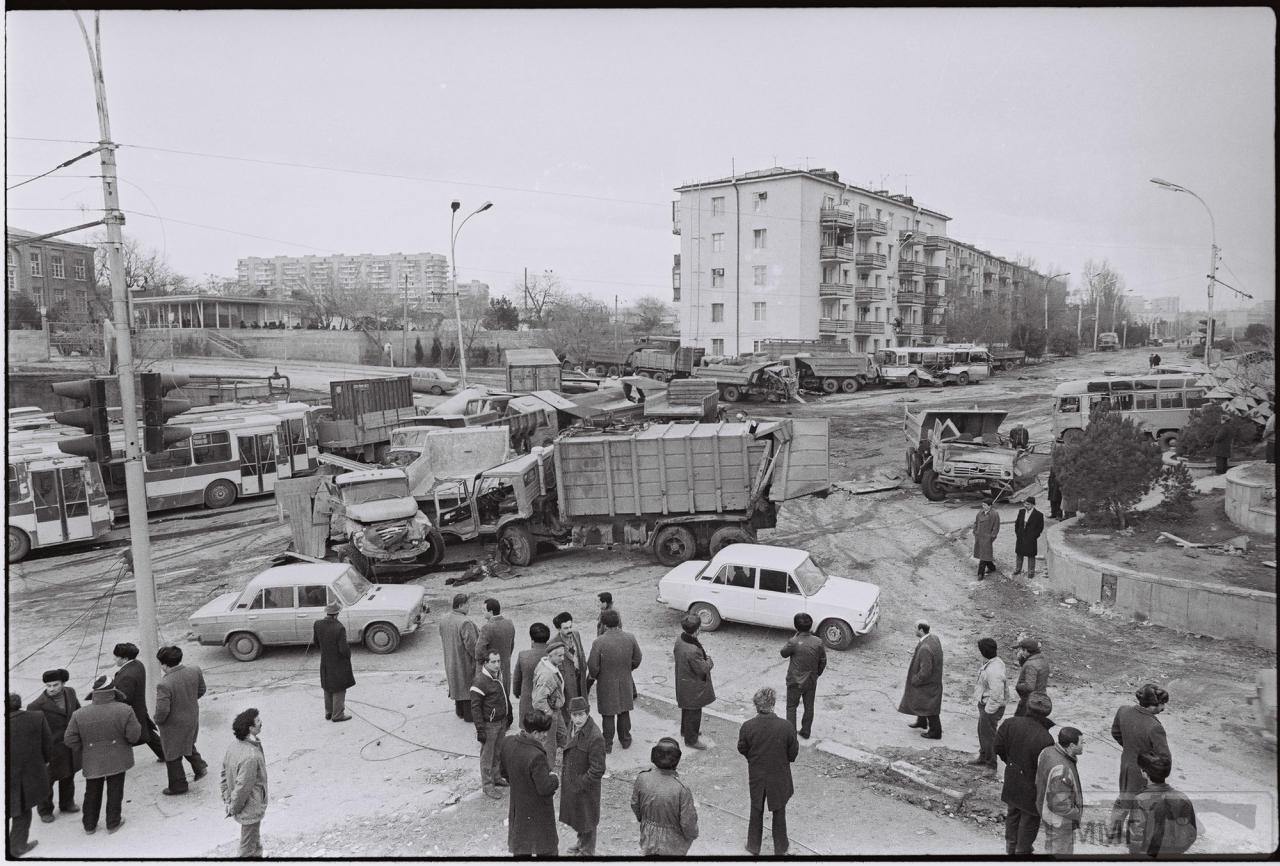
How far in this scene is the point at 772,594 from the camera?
35.7 ft

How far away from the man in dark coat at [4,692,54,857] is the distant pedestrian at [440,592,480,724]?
3296 mm

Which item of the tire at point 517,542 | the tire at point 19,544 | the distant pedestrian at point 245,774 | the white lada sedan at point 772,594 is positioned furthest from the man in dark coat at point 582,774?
the tire at point 19,544

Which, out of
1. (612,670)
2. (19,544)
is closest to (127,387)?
(612,670)

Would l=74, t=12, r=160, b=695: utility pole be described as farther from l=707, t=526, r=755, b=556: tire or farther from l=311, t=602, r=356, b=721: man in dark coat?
l=707, t=526, r=755, b=556: tire

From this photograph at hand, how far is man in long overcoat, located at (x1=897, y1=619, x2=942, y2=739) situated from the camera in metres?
7.98

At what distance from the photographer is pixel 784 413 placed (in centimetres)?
3191

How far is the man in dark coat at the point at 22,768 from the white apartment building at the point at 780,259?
45.8 m

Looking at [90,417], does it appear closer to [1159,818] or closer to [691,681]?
[691,681]

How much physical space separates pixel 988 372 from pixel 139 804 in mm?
42652

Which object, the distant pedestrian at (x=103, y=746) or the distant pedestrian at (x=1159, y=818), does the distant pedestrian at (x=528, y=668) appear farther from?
the distant pedestrian at (x=1159, y=818)

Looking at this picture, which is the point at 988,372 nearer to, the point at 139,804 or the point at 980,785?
the point at 980,785

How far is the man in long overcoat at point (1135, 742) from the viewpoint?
5.99 metres

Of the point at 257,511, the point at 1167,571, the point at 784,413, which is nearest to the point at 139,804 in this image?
the point at 1167,571

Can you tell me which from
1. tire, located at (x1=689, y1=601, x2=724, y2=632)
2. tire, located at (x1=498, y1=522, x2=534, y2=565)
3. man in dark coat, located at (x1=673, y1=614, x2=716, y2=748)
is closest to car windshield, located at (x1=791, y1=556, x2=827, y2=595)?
tire, located at (x1=689, y1=601, x2=724, y2=632)
